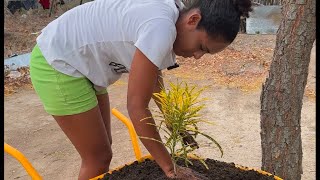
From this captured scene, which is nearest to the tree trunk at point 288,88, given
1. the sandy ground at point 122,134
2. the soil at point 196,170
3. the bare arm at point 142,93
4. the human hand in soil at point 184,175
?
the soil at point 196,170

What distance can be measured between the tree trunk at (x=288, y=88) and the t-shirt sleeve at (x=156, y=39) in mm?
642

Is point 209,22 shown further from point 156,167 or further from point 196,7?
point 156,167

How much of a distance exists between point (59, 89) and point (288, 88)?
88 cm

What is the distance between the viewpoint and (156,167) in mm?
1787

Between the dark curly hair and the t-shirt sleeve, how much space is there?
0.11 metres

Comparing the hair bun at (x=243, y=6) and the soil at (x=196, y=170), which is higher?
the hair bun at (x=243, y=6)

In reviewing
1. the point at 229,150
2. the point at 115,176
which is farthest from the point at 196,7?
the point at 229,150

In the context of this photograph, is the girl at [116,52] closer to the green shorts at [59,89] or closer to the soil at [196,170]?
the green shorts at [59,89]

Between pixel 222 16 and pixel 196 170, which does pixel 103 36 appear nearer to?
pixel 222 16

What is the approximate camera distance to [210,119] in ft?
12.9

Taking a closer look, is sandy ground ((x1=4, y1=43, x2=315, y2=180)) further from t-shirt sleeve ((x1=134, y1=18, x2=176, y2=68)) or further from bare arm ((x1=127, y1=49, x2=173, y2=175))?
t-shirt sleeve ((x1=134, y1=18, x2=176, y2=68))

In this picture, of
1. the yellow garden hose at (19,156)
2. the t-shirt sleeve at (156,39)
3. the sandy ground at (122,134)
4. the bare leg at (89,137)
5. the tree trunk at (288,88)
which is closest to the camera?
the t-shirt sleeve at (156,39)

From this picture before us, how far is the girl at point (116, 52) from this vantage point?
1.37m

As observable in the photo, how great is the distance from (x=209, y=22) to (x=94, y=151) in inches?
26.1
